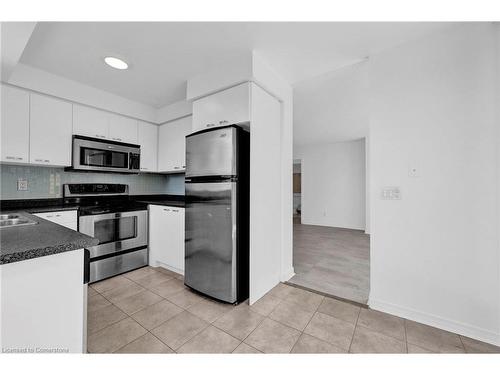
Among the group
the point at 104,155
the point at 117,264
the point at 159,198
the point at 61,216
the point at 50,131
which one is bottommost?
the point at 117,264

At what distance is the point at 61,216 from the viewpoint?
2150 mm

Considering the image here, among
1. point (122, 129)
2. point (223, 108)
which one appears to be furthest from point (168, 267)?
point (223, 108)

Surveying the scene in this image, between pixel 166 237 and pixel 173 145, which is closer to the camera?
pixel 166 237

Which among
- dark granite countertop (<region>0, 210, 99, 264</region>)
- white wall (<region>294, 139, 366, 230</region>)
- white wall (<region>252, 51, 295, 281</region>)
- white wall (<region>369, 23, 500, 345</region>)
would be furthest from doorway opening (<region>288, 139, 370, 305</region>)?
dark granite countertop (<region>0, 210, 99, 264</region>)

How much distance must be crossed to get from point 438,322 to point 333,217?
15.2 ft

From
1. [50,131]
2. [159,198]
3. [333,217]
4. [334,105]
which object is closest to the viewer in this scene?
[50,131]

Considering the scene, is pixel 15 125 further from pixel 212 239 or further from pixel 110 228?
pixel 212 239

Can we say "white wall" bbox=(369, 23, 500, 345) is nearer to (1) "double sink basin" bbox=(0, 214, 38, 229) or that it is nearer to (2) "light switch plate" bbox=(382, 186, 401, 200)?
(2) "light switch plate" bbox=(382, 186, 401, 200)

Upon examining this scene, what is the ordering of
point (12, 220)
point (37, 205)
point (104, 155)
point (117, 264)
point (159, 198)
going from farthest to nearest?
1. point (159, 198)
2. point (104, 155)
3. point (117, 264)
4. point (37, 205)
5. point (12, 220)

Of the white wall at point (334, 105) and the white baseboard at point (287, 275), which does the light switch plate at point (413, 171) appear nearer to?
the white wall at point (334, 105)

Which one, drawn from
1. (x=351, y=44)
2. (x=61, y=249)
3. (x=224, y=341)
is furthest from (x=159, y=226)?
(x=351, y=44)

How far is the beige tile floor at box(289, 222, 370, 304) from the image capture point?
2.29m

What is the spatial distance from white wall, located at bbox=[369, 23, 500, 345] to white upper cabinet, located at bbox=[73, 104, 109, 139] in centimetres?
313
